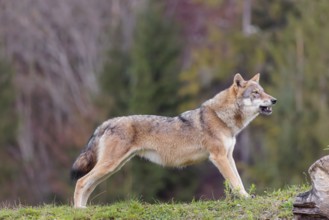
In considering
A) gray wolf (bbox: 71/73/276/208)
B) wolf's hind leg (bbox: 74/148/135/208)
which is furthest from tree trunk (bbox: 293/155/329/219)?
wolf's hind leg (bbox: 74/148/135/208)

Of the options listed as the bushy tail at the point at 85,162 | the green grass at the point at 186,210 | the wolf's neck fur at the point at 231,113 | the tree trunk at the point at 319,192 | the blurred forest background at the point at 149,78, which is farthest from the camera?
the blurred forest background at the point at 149,78

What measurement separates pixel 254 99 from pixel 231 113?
17.7 inches

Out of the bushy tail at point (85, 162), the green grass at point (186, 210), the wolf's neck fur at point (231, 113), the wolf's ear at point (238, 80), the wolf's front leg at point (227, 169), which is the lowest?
the green grass at point (186, 210)

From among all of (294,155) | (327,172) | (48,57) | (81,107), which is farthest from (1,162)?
(327,172)

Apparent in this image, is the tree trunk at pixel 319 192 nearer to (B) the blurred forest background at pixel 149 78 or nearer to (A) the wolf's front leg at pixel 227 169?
(A) the wolf's front leg at pixel 227 169

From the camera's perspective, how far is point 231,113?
1593 cm

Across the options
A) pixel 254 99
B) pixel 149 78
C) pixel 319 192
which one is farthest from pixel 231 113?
pixel 149 78

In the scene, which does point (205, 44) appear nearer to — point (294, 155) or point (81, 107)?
point (81, 107)

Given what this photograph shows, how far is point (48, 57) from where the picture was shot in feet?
177

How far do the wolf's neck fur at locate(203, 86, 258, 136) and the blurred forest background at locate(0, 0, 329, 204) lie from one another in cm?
A: 1964

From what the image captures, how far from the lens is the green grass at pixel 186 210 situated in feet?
43.2

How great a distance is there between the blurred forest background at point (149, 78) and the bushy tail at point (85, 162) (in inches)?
813

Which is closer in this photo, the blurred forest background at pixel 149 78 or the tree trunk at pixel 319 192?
the tree trunk at pixel 319 192

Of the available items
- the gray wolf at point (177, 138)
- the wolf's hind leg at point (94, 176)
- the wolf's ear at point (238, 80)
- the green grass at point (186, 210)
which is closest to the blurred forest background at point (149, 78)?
the wolf's ear at point (238, 80)
